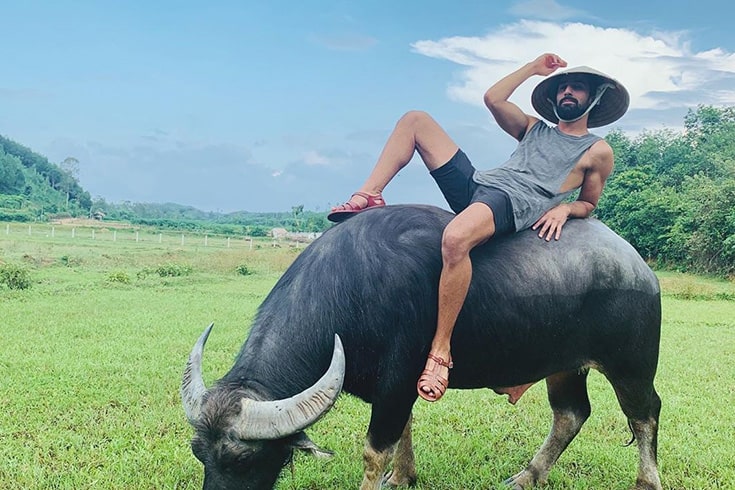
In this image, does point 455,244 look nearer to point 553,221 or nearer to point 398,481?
point 553,221

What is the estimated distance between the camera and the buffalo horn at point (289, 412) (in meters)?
2.40

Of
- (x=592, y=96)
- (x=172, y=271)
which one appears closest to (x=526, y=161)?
(x=592, y=96)

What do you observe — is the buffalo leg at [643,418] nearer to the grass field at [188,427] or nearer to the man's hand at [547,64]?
the grass field at [188,427]

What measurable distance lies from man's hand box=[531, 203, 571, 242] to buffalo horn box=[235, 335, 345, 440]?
148 centimetres

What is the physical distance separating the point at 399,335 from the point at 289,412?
76 centimetres

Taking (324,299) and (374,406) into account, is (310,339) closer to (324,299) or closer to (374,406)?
(324,299)

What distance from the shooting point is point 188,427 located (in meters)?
4.73

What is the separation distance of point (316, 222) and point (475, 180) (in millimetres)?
36021

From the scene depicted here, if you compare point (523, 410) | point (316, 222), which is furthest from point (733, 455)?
point (316, 222)

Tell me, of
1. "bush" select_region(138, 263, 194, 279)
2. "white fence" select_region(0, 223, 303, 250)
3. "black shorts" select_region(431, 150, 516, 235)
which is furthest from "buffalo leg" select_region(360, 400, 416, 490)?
"white fence" select_region(0, 223, 303, 250)

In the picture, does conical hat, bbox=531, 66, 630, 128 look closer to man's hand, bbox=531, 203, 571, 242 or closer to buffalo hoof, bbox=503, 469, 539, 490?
man's hand, bbox=531, 203, 571, 242

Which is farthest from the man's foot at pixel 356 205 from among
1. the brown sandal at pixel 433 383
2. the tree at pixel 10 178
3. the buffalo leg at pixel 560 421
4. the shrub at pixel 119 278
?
the tree at pixel 10 178

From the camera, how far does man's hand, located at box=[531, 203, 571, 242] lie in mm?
3322

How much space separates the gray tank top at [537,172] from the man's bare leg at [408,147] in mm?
252
